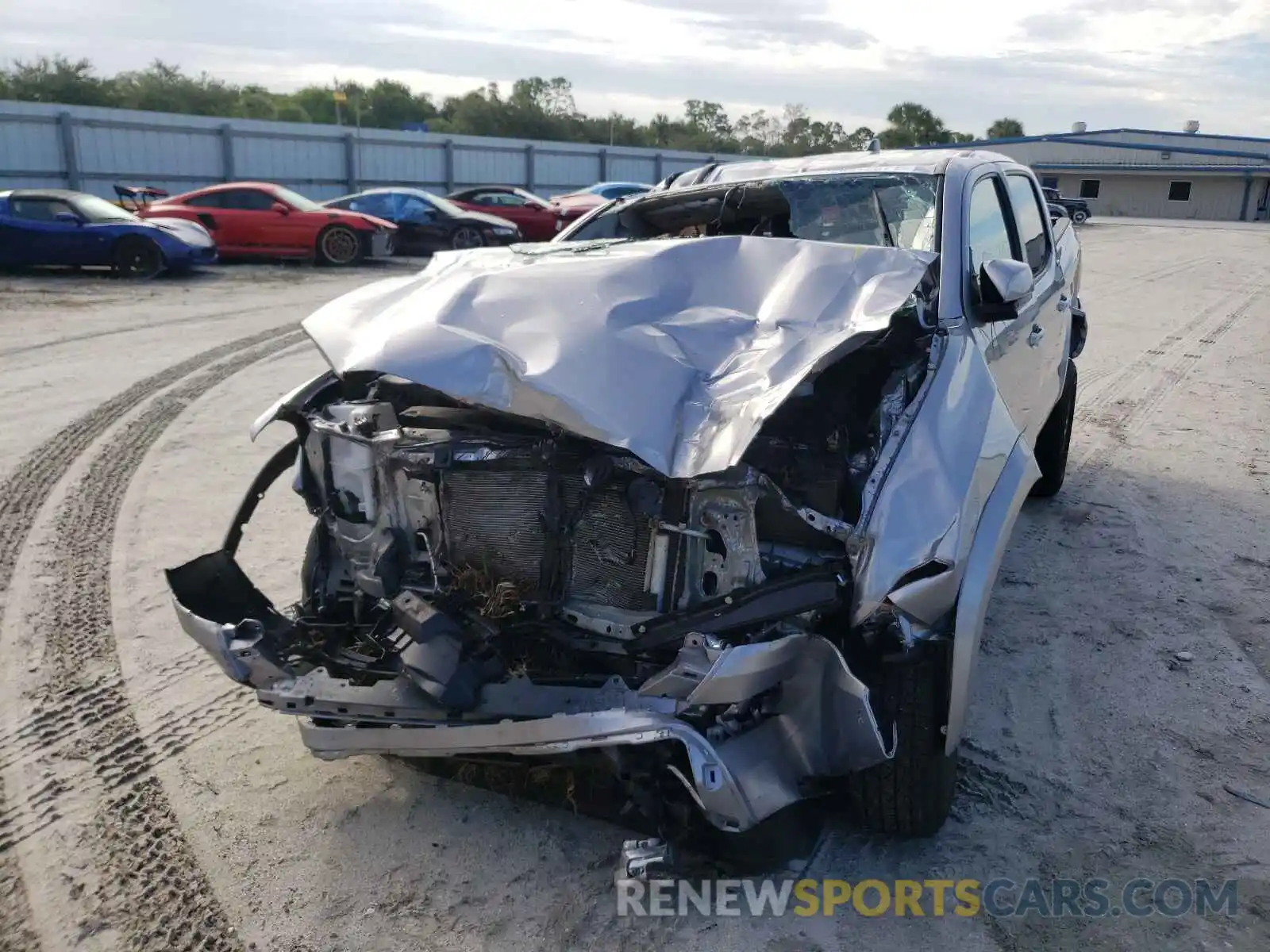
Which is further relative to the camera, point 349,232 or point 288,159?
point 288,159

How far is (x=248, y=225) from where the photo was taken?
51.4ft

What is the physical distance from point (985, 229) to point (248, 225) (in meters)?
14.1

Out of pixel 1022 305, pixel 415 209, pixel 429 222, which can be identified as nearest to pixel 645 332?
pixel 1022 305

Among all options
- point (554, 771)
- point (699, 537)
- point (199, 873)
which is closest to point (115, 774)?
point (199, 873)

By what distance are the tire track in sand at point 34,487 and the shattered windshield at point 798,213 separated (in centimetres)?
306

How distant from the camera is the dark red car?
18.8 m

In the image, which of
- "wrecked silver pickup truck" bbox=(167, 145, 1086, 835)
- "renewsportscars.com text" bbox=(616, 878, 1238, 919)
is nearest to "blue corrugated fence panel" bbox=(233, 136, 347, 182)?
"wrecked silver pickup truck" bbox=(167, 145, 1086, 835)

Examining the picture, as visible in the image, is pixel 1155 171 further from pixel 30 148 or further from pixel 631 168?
pixel 30 148

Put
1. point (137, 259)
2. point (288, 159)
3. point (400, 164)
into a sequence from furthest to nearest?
point (400, 164)
point (288, 159)
point (137, 259)

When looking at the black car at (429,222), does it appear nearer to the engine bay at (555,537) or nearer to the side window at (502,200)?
the side window at (502,200)

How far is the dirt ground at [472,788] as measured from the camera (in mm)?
2578

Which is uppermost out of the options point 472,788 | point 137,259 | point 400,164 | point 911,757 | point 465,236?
point 400,164

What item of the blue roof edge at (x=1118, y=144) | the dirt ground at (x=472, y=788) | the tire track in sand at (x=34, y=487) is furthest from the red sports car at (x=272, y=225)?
the blue roof edge at (x=1118, y=144)

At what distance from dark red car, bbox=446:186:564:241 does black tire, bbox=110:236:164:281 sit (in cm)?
633
